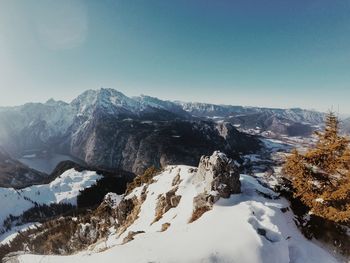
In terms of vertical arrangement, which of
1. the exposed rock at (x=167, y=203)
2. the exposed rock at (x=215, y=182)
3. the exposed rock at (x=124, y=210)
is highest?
the exposed rock at (x=215, y=182)

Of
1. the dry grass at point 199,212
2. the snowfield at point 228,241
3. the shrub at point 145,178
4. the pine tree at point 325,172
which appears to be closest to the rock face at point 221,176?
the snowfield at point 228,241

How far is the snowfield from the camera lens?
2648 centimetres

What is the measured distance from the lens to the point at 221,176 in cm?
4484

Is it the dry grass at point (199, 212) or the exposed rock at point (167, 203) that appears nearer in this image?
the dry grass at point (199, 212)

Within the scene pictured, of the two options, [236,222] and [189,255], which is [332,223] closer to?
[236,222]

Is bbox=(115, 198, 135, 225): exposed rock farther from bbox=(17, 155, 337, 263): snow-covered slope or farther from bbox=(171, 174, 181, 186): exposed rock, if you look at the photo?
bbox=(17, 155, 337, 263): snow-covered slope

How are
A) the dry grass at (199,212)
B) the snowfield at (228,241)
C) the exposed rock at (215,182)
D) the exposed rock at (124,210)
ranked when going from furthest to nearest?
the exposed rock at (124,210) < the exposed rock at (215,182) < the dry grass at (199,212) < the snowfield at (228,241)

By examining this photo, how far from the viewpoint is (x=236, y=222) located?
107 feet

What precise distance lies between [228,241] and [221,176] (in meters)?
16.8

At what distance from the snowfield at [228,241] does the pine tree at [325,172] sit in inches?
151

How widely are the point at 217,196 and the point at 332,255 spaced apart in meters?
15.3

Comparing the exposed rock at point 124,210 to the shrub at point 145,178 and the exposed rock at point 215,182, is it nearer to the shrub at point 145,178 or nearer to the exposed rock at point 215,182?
the shrub at point 145,178

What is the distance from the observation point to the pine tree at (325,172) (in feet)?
125

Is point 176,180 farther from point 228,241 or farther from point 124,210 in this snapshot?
point 228,241
